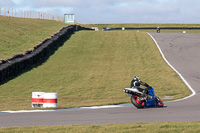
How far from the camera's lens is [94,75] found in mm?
26641

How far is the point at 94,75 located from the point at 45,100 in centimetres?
1260

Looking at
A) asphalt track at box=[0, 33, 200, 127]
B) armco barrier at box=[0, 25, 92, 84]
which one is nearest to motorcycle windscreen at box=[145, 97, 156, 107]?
asphalt track at box=[0, 33, 200, 127]

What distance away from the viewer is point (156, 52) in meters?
37.7

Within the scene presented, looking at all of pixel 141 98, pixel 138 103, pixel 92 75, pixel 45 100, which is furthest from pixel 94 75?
pixel 138 103

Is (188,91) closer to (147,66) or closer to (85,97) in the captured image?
(85,97)

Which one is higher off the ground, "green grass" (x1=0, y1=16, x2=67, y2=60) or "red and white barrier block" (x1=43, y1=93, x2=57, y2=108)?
"green grass" (x1=0, y1=16, x2=67, y2=60)

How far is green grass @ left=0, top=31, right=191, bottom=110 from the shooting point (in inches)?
744

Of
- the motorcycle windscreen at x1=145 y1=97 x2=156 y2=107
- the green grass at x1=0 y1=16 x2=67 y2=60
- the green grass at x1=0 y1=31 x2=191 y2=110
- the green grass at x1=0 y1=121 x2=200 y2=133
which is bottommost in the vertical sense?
the green grass at x1=0 y1=31 x2=191 y2=110

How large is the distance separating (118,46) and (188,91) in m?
22.8

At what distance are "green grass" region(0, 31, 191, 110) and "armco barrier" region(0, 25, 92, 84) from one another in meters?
0.67

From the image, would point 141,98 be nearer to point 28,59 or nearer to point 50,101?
point 50,101

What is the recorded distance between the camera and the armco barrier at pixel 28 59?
24003mm

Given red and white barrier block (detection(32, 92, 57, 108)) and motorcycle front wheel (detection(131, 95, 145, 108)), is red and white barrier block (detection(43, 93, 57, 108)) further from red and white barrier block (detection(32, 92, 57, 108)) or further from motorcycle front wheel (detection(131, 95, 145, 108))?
motorcycle front wheel (detection(131, 95, 145, 108))

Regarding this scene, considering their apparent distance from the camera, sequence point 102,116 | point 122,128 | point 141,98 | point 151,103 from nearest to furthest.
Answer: point 122,128 < point 102,116 < point 141,98 < point 151,103
